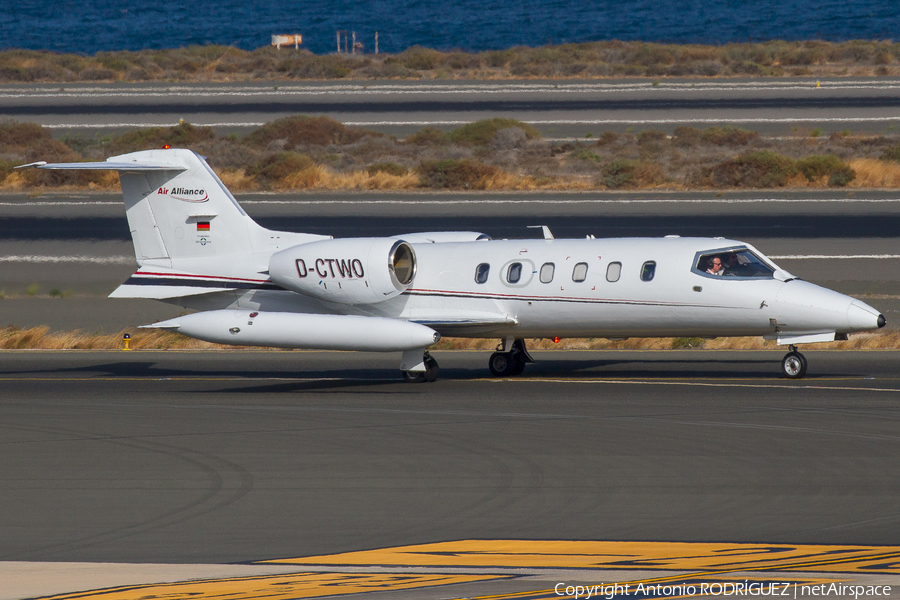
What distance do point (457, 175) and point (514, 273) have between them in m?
37.5

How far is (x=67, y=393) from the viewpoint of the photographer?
918 inches

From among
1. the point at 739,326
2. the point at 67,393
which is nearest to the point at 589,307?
the point at 739,326

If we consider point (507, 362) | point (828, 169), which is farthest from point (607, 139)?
point (507, 362)

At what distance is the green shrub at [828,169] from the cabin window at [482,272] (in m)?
36.0

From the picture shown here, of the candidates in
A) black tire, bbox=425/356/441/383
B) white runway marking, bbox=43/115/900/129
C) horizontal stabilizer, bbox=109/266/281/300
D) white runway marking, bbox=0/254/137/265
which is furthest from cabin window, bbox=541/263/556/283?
white runway marking, bbox=43/115/900/129

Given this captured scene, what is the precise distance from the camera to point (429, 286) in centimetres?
2470

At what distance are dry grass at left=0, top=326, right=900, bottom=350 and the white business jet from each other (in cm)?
585

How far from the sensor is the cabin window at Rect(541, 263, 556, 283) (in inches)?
935

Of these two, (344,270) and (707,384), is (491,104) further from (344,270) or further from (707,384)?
(707,384)

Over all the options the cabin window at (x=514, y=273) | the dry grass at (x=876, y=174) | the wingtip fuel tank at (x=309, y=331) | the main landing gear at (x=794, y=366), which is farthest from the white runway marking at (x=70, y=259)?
the dry grass at (x=876, y=174)

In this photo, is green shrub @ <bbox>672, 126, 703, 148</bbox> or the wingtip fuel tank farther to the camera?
green shrub @ <bbox>672, 126, 703, 148</bbox>

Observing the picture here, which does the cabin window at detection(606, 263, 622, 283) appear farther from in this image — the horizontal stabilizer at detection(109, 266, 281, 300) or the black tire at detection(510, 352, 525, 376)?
the horizontal stabilizer at detection(109, 266, 281, 300)

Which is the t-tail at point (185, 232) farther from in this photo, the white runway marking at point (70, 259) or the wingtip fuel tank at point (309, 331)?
the white runway marking at point (70, 259)

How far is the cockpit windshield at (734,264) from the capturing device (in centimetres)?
2277
